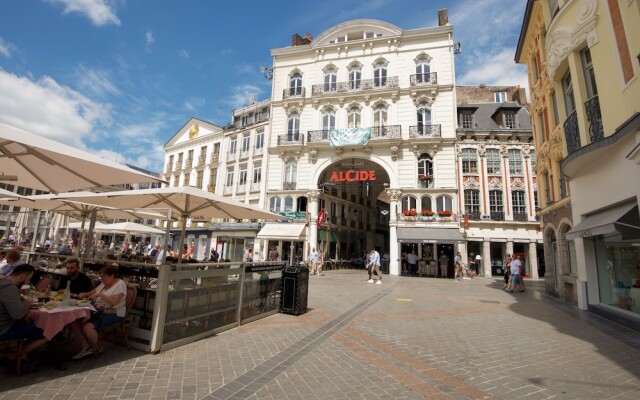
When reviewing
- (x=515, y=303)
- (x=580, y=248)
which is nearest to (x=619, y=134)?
(x=580, y=248)

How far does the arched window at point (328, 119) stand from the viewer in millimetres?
27094

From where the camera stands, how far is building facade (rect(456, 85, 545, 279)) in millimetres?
24436

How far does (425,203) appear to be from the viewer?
2389 cm

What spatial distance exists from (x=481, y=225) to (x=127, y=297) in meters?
25.2

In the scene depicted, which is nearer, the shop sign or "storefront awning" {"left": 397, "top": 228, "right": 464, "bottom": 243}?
"storefront awning" {"left": 397, "top": 228, "right": 464, "bottom": 243}

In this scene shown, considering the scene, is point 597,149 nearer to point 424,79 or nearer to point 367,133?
point 367,133

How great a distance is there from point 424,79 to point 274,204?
15770 millimetres

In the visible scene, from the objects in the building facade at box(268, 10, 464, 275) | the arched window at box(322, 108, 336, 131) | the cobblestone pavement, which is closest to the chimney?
the building facade at box(268, 10, 464, 275)

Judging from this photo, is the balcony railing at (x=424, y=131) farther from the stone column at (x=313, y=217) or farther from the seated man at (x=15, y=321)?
the seated man at (x=15, y=321)

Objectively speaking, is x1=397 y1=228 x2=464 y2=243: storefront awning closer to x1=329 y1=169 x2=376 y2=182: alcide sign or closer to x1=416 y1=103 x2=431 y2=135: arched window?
x1=329 y1=169 x2=376 y2=182: alcide sign

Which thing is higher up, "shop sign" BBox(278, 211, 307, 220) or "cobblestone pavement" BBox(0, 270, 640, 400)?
"shop sign" BBox(278, 211, 307, 220)

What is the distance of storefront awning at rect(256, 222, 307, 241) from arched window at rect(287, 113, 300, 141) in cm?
755

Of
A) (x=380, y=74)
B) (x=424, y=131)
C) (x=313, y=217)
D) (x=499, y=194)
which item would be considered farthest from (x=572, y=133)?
(x=380, y=74)

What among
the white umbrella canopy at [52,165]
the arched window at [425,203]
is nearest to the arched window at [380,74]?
the arched window at [425,203]
